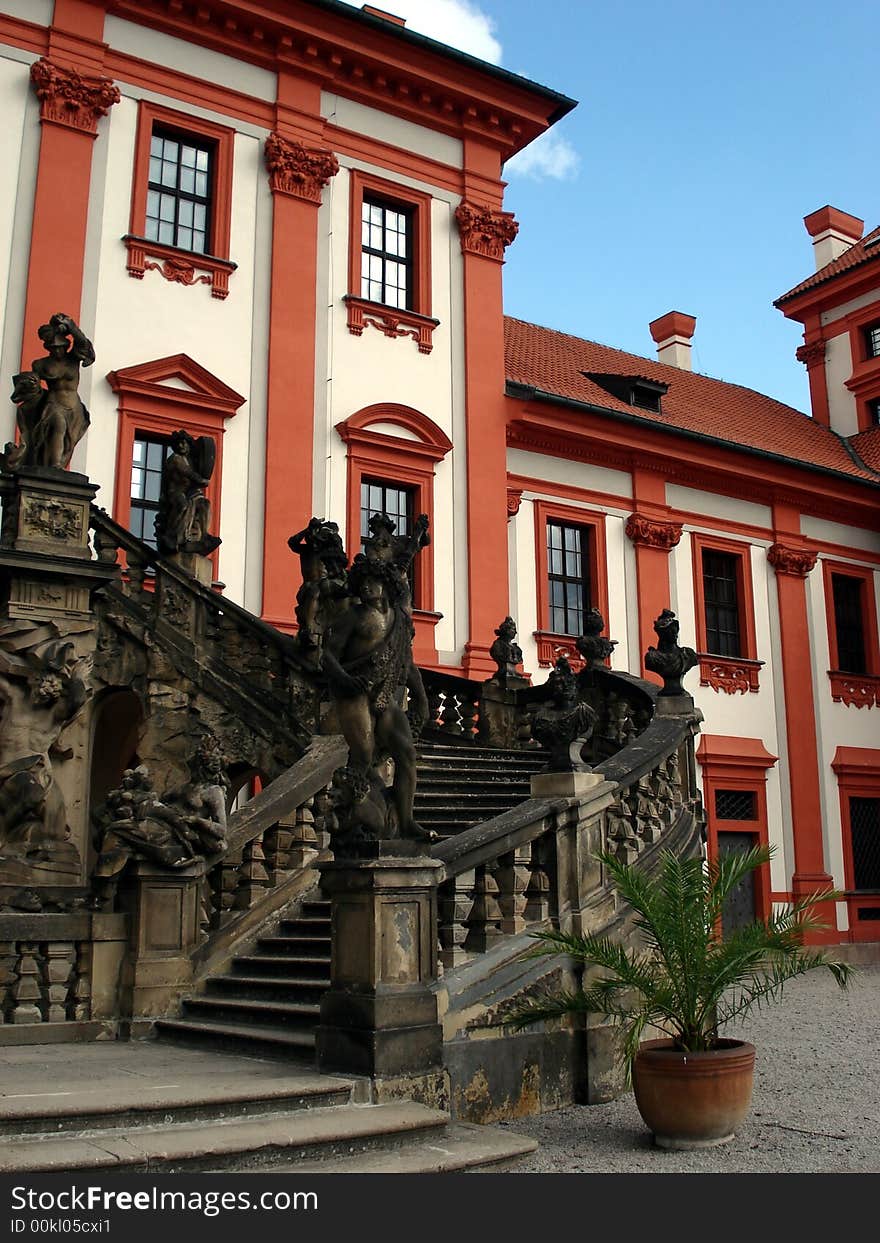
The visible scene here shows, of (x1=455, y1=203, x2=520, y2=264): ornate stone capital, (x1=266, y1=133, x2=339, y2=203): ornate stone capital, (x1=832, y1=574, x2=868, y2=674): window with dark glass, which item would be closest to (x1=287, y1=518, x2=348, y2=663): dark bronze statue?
(x1=266, y1=133, x2=339, y2=203): ornate stone capital

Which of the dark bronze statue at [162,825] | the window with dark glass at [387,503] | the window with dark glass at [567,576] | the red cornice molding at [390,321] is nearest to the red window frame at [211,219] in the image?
the red cornice molding at [390,321]

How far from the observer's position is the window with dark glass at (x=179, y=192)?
16.5m

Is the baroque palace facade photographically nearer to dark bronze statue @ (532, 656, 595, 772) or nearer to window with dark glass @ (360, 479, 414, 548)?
window with dark glass @ (360, 479, 414, 548)

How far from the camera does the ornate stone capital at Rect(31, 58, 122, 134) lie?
611 inches

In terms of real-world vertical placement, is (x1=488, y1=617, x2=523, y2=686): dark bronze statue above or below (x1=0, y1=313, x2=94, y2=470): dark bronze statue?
below

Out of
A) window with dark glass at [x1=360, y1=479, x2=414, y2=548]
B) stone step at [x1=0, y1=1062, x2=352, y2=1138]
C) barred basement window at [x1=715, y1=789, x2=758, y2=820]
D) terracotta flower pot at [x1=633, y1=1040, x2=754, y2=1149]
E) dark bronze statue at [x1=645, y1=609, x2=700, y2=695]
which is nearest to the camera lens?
stone step at [x1=0, y1=1062, x2=352, y2=1138]

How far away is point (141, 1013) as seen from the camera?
8406mm

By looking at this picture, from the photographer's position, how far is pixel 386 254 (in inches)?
735

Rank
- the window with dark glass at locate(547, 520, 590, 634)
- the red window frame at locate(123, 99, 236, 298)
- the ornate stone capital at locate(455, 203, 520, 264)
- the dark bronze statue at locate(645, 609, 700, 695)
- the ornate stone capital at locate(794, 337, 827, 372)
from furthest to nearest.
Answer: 1. the ornate stone capital at locate(794, 337, 827, 372)
2. the window with dark glass at locate(547, 520, 590, 634)
3. the ornate stone capital at locate(455, 203, 520, 264)
4. the red window frame at locate(123, 99, 236, 298)
5. the dark bronze statue at locate(645, 609, 700, 695)

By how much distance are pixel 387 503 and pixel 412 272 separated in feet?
12.4

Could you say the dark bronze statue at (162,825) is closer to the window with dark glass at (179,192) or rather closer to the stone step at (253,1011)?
the stone step at (253,1011)

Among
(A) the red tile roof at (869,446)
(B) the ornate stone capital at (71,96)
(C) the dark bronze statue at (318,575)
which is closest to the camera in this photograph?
(C) the dark bronze statue at (318,575)

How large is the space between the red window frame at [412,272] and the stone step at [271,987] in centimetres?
1144

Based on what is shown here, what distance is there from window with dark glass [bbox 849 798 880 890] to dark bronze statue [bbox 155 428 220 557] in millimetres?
15714
